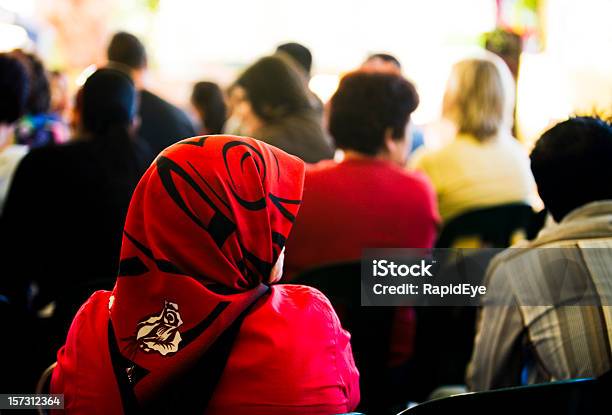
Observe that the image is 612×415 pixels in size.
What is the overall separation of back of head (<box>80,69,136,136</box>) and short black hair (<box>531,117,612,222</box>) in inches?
41.8

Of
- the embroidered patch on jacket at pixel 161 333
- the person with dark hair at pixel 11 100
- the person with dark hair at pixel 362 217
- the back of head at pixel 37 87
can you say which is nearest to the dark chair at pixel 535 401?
the embroidered patch on jacket at pixel 161 333

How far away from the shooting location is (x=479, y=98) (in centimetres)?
268

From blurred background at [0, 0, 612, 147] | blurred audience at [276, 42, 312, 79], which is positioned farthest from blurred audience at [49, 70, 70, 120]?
blurred audience at [276, 42, 312, 79]

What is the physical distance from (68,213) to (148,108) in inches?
55.8

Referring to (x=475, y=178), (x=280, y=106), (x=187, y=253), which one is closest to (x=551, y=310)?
(x=187, y=253)

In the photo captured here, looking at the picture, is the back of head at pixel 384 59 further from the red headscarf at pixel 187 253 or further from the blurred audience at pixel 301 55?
the red headscarf at pixel 187 253

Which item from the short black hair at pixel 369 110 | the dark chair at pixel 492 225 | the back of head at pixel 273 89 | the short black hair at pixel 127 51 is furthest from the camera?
the short black hair at pixel 127 51

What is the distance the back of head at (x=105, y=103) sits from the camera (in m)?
1.87

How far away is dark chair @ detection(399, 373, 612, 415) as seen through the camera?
2.72 ft

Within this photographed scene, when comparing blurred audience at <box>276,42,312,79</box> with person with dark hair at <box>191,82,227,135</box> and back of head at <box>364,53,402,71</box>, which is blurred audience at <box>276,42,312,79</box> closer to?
back of head at <box>364,53,402,71</box>

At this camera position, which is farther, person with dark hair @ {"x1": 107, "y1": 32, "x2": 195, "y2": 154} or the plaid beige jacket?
person with dark hair @ {"x1": 107, "y1": 32, "x2": 195, "y2": 154}

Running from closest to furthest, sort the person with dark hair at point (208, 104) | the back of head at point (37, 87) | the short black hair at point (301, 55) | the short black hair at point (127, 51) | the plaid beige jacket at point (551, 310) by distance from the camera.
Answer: the plaid beige jacket at point (551, 310)
the back of head at point (37, 87)
the short black hair at point (301, 55)
the short black hair at point (127, 51)
the person with dark hair at point (208, 104)

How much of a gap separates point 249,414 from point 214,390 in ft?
0.19

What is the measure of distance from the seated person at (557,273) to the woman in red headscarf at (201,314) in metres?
0.49
